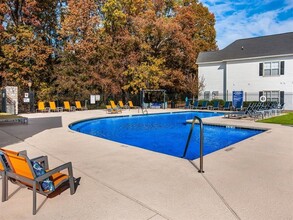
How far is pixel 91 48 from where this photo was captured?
72.7 feet

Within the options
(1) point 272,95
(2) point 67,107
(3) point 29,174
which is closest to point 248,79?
(1) point 272,95

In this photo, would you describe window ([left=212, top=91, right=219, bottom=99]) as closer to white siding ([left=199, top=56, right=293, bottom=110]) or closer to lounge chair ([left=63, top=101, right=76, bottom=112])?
white siding ([left=199, top=56, right=293, bottom=110])

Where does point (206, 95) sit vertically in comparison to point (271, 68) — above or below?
below

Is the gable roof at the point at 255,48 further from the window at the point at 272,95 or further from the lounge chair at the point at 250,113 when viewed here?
the lounge chair at the point at 250,113

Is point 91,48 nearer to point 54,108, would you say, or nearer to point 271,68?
point 54,108

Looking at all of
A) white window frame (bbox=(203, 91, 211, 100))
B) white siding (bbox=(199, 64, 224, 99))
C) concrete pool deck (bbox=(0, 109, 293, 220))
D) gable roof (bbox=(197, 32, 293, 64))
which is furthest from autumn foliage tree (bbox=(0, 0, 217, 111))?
concrete pool deck (bbox=(0, 109, 293, 220))

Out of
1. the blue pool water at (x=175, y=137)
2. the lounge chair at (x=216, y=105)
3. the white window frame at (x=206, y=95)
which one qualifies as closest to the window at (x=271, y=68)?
the lounge chair at (x=216, y=105)

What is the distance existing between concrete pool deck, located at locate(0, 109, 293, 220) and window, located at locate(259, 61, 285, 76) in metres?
17.5

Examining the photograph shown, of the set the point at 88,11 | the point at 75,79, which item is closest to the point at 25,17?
the point at 88,11

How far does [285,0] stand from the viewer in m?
24.0

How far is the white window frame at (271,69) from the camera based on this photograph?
829 inches

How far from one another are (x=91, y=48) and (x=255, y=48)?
16.0 meters

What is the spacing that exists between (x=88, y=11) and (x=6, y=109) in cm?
1227

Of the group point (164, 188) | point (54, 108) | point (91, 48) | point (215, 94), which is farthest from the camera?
point (215, 94)
